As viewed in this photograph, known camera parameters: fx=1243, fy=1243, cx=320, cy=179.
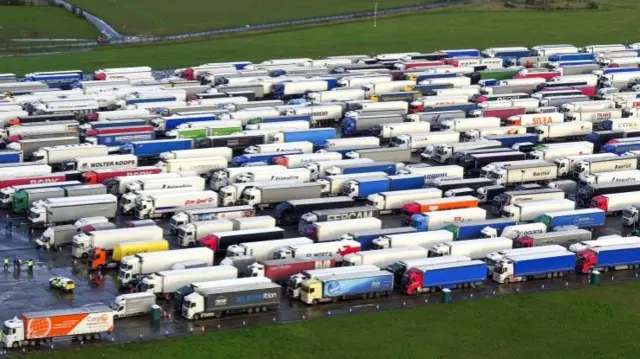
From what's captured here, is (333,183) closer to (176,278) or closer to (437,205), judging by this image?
(437,205)

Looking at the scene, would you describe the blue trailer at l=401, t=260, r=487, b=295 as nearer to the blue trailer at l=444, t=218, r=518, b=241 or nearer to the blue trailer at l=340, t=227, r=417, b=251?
the blue trailer at l=340, t=227, r=417, b=251

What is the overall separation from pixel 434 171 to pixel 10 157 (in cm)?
2059

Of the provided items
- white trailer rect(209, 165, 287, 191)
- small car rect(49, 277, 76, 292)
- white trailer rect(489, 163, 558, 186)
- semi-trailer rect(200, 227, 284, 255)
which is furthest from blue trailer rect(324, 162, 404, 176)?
small car rect(49, 277, 76, 292)

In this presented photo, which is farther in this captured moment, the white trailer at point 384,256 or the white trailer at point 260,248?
the white trailer at point 260,248

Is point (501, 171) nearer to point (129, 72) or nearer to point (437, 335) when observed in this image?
point (437, 335)

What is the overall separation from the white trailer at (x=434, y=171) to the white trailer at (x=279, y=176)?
15.1 feet

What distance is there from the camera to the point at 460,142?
6656 centimetres

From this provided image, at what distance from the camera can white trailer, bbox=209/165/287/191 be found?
57.8 m

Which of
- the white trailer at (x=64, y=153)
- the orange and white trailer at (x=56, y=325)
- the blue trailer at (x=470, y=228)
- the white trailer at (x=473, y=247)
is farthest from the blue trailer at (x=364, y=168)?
the orange and white trailer at (x=56, y=325)

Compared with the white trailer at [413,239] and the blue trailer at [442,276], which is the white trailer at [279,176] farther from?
the blue trailer at [442,276]

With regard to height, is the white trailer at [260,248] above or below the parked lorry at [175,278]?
above

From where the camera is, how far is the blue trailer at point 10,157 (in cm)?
6032

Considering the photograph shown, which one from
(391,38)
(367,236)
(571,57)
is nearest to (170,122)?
(367,236)

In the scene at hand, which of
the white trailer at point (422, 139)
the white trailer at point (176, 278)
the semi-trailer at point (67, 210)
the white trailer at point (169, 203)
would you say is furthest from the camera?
the white trailer at point (422, 139)
